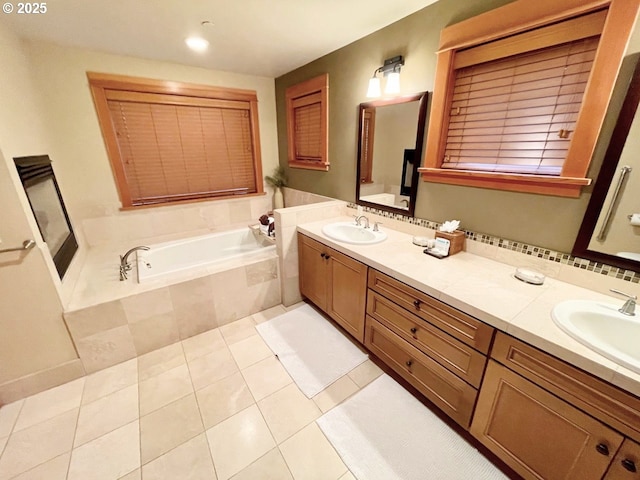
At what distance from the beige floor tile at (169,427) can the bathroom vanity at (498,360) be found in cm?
115

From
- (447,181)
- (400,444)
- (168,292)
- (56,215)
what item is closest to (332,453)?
(400,444)

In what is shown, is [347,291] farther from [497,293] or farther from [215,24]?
[215,24]

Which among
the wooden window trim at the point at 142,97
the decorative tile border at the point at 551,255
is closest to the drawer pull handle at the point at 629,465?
the decorative tile border at the point at 551,255

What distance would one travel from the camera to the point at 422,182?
185 centimetres

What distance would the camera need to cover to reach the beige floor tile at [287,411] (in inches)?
55.3

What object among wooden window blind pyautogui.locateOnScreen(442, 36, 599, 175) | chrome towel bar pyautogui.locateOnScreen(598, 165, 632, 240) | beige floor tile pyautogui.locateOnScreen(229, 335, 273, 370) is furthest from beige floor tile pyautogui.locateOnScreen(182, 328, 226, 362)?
chrome towel bar pyautogui.locateOnScreen(598, 165, 632, 240)

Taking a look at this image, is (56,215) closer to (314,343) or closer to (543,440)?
(314,343)

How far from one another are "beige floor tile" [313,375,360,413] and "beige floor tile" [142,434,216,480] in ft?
2.06

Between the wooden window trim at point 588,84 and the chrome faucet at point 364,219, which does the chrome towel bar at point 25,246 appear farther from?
the wooden window trim at point 588,84

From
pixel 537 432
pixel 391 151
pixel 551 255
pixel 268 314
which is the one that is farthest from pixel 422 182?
pixel 268 314

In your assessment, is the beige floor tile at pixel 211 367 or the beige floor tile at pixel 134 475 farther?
the beige floor tile at pixel 211 367

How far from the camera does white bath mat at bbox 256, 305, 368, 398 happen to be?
1.73 m

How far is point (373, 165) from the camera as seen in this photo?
2186 millimetres

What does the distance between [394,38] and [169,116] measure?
7.53 feet
